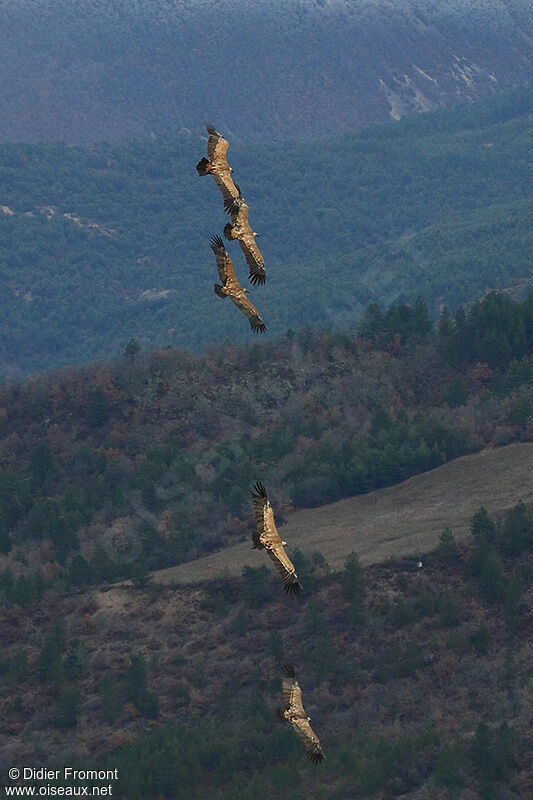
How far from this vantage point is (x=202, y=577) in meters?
92.1

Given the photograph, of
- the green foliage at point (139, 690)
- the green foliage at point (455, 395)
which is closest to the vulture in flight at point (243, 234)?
the green foliage at point (139, 690)

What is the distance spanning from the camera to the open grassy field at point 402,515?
92.6 meters

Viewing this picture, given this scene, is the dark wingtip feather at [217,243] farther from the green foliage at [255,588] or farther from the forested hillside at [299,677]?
the green foliage at [255,588]

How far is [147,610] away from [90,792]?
19.1 m

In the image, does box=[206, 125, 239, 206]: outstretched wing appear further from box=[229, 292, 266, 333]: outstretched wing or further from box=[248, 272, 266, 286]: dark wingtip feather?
box=[229, 292, 266, 333]: outstretched wing

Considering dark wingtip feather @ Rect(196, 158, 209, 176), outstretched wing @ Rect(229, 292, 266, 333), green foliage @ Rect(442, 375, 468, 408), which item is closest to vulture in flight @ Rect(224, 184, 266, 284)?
outstretched wing @ Rect(229, 292, 266, 333)

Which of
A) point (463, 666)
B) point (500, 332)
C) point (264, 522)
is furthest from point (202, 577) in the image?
point (264, 522)

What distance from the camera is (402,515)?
97.8m

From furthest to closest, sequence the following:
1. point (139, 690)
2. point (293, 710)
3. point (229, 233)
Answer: point (139, 690) → point (293, 710) → point (229, 233)

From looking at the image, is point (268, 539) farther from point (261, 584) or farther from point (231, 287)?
point (261, 584)

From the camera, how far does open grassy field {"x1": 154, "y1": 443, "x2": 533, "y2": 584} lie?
92562 mm

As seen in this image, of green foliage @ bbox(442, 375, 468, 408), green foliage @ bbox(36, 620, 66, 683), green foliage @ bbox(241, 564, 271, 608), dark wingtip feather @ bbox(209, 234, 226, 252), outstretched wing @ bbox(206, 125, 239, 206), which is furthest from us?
green foliage @ bbox(442, 375, 468, 408)

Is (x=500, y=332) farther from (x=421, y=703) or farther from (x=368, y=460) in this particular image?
(x=421, y=703)

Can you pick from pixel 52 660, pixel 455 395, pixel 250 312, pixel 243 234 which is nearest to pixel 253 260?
pixel 243 234
